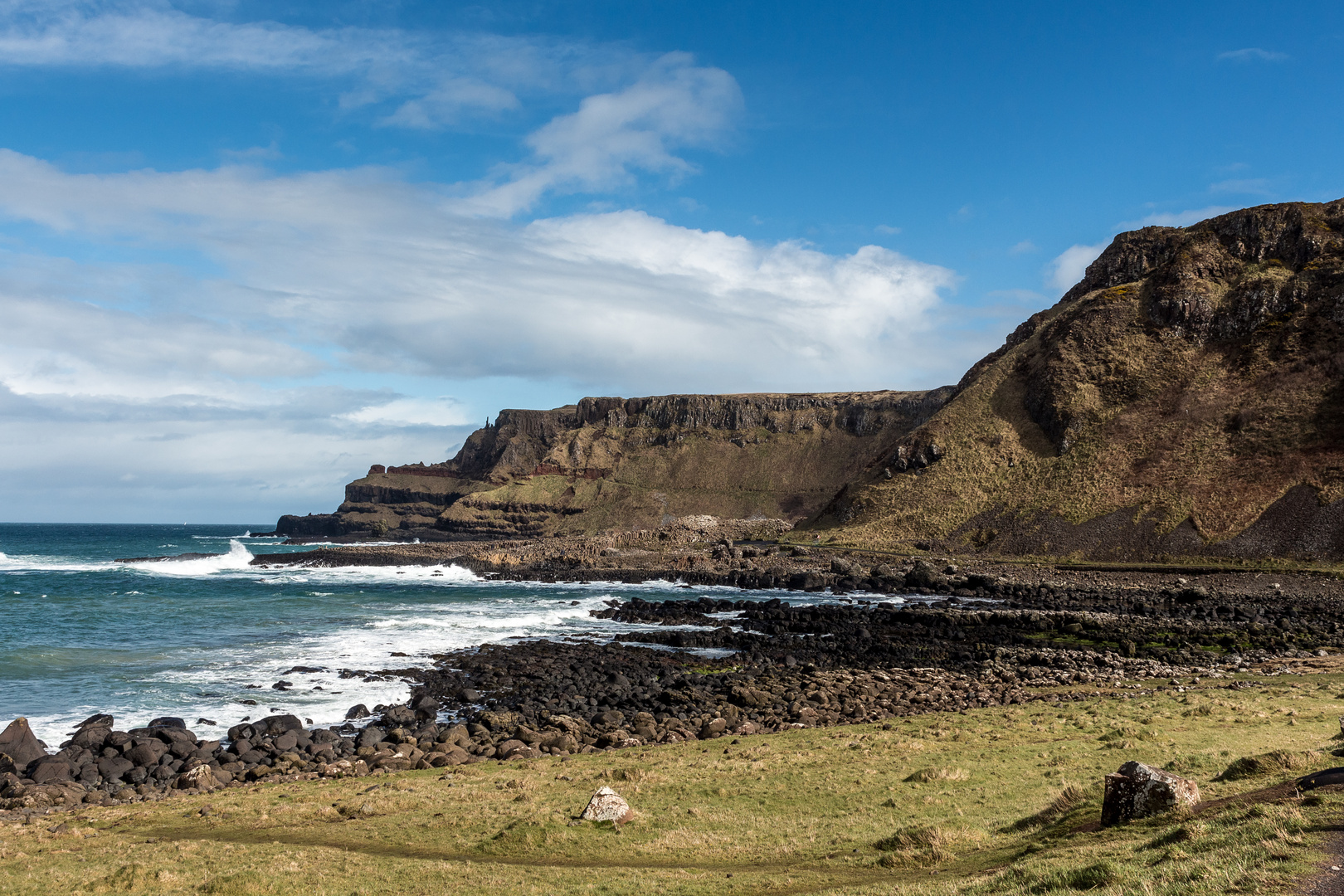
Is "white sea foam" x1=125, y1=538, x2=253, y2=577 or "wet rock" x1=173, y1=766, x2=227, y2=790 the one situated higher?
"wet rock" x1=173, y1=766, x2=227, y2=790

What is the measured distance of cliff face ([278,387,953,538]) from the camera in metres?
145

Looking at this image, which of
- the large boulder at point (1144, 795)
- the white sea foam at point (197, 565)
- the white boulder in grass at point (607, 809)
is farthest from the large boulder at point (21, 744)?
the white sea foam at point (197, 565)

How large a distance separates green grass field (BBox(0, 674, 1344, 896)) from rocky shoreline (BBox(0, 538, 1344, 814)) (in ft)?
7.53

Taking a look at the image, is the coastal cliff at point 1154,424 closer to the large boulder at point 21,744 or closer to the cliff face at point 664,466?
the cliff face at point 664,466

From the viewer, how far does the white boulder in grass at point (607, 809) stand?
12258 mm

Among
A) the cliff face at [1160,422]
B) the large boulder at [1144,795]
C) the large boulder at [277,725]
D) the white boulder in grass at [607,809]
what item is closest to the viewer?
the large boulder at [1144,795]

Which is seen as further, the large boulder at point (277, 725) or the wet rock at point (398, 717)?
the wet rock at point (398, 717)

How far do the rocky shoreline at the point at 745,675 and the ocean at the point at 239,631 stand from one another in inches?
81.0

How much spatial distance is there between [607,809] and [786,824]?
2.74 meters

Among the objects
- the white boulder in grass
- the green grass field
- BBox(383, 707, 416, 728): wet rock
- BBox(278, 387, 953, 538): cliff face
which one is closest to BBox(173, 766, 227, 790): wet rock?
the green grass field

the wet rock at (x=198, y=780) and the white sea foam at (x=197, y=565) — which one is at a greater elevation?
the wet rock at (x=198, y=780)

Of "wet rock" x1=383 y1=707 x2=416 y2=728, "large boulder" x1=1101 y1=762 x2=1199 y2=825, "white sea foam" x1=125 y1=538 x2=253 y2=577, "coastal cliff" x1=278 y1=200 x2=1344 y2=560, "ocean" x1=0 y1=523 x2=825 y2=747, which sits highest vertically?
"coastal cliff" x1=278 y1=200 x2=1344 y2=560

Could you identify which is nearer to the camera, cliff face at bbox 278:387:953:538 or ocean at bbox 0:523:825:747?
ocean at bbox 0:523:825:747

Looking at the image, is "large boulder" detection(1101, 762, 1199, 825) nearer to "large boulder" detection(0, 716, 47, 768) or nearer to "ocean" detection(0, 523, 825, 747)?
"ocean" detection(0, 523, 825, 747)
